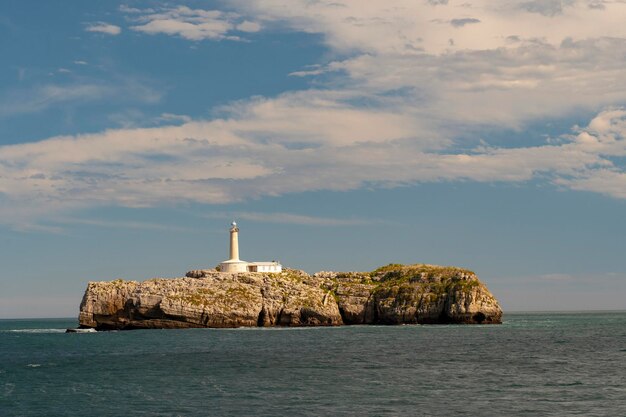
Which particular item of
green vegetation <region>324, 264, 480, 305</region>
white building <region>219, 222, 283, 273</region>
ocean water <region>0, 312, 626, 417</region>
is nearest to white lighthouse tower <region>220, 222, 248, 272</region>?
white building <region>219, 222, 283, 273</region>

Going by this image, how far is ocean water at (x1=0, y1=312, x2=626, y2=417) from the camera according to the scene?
45.9 meters

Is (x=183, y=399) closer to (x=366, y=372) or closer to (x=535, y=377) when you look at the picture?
(x=366, y=372)

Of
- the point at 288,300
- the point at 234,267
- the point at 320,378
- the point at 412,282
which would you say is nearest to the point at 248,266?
the point at 234,267

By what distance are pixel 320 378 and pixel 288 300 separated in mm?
80746

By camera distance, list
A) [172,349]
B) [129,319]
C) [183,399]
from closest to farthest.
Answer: [183,399] < [172,349] < [129,319]

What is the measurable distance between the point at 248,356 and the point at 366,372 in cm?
1922

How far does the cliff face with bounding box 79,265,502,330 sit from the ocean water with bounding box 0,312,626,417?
113ft

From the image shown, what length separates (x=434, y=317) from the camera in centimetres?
14212

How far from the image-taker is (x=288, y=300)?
13900 cm

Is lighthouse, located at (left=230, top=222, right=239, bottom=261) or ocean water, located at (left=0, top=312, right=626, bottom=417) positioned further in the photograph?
lighthouse, located at (left=230, top=222, right=239, bottom=261)

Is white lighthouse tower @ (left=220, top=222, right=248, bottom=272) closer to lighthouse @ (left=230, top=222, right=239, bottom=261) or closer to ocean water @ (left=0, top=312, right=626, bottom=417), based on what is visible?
lighthouse @ (left=230, top=222, right=239, bottom=261)

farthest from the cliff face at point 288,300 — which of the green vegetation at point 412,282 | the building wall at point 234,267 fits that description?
the building wall at point 234,267

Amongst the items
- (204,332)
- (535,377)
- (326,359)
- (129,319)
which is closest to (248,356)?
(326,359)

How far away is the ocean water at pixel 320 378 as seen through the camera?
45.9 metres
